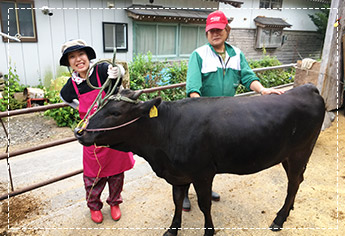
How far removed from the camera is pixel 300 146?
2.63m

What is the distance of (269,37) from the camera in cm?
1452

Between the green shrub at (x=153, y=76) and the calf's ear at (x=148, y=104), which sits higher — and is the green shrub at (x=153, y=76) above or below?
below

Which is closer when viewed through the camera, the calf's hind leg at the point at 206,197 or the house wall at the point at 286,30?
the calf's hind leg at the point at 206,197

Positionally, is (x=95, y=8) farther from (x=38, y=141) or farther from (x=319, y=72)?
(x=319, y=72)

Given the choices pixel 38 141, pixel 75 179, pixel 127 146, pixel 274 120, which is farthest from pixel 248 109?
pixel 38 141

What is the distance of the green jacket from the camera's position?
9.00 ft

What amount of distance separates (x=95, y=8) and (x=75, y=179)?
19.0 feet

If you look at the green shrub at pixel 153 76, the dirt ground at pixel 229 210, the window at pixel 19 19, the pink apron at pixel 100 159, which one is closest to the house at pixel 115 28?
the window at pixel 19 19

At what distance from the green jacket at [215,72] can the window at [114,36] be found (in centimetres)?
703

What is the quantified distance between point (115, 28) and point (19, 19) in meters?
2.86

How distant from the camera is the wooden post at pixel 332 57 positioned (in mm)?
4707

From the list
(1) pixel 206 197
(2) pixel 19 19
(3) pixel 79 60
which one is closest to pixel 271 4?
(2) pixel 19 19

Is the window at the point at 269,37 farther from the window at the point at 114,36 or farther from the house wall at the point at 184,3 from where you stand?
the window at the point at 114,36

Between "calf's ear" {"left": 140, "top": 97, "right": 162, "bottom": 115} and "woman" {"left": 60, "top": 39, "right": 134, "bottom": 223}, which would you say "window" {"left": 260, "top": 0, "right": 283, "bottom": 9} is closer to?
"woman" {"left": 60, "top": 39, "right": 134, "bottom": 223}
